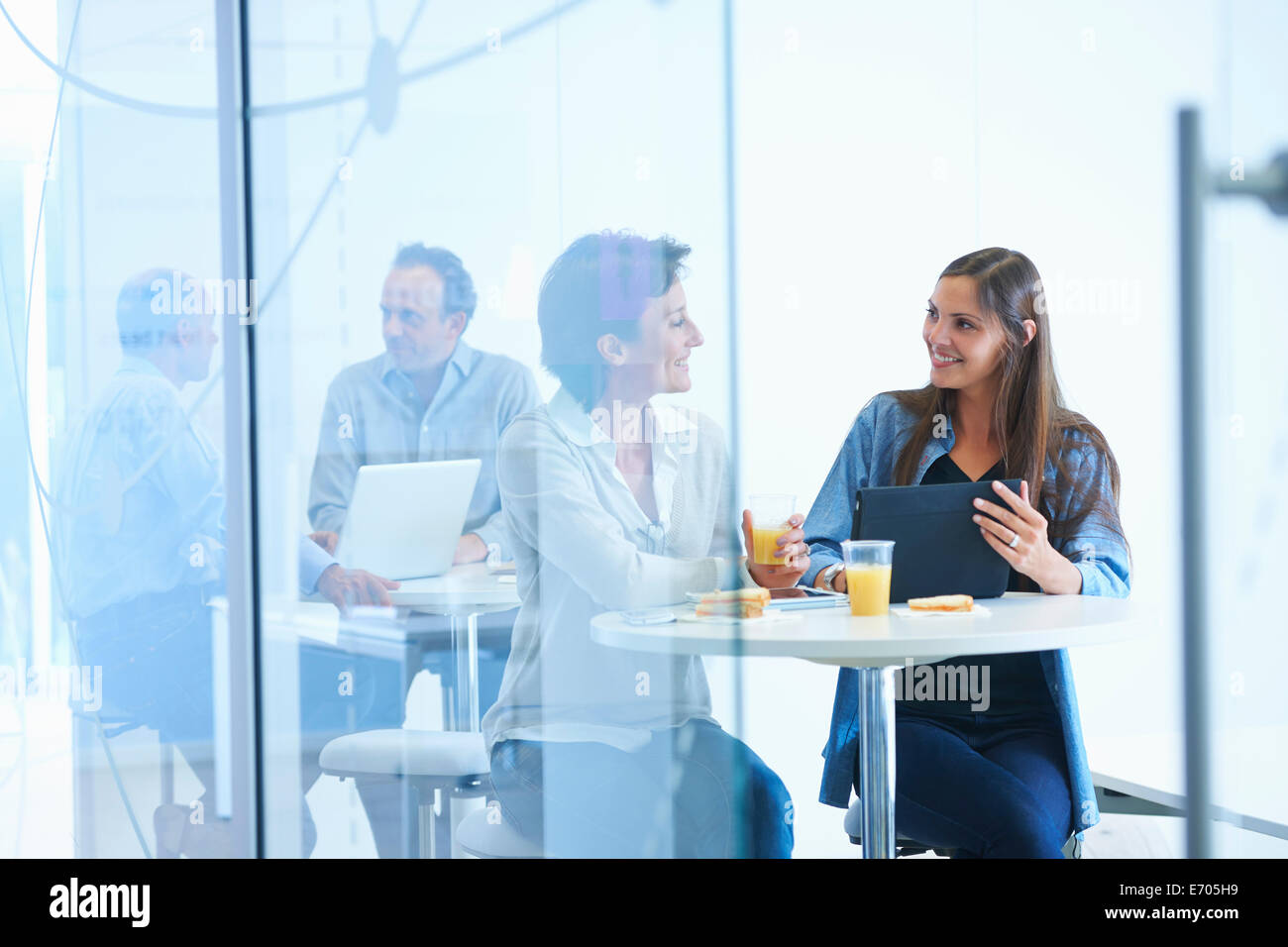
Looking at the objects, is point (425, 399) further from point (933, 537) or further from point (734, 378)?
point (933, 537)

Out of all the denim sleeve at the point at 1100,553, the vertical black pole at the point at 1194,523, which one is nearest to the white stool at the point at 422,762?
the vertical black pole at the point at 1194,523

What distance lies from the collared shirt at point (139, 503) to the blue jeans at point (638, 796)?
0.39 m

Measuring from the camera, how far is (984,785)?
5.50ft

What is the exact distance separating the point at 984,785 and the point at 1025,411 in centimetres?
66

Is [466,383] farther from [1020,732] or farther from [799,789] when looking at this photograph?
[1020,732]

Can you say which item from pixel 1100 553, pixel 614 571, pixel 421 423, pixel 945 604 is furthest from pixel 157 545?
pixel 1100 553

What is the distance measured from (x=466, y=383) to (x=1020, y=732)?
105 centimetres

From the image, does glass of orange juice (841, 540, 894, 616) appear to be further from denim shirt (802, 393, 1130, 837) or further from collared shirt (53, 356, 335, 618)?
collared shirt (53, 356, 335, 618)

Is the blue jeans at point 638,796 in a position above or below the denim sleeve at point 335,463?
below

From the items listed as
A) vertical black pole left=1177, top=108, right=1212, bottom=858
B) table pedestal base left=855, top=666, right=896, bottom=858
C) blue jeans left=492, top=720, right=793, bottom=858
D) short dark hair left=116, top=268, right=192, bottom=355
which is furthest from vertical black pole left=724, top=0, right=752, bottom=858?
short dark hair left=116, top=268, right=192, bottom=355

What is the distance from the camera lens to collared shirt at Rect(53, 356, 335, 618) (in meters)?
1.45

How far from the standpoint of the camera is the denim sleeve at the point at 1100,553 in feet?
5.97

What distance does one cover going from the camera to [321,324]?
4.84 feet

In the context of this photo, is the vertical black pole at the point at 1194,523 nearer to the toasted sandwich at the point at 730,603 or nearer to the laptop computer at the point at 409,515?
the toasted sandwich at the point at 730,603
